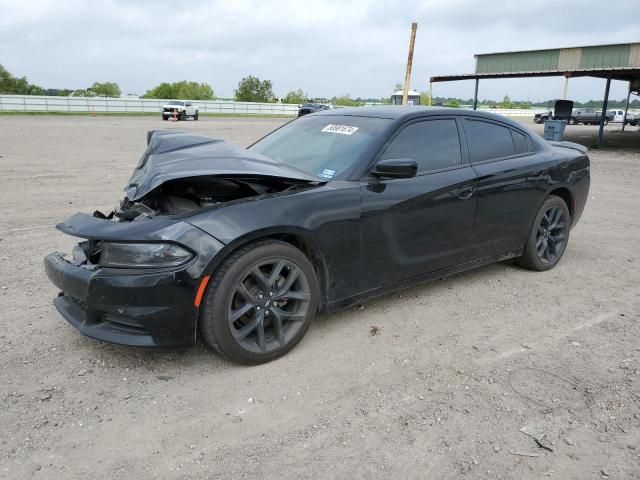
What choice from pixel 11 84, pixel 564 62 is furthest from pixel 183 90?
pixel 564 62

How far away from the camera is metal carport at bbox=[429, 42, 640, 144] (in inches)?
840

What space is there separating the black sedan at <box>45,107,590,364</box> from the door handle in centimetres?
1

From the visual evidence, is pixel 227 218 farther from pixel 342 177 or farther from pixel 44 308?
pixel 44 308

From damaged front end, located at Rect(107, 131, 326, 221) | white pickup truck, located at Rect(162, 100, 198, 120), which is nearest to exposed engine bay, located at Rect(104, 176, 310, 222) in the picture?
damaged front end, located at Rect(107, 131, 326, 221)

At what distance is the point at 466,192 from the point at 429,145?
466 mm

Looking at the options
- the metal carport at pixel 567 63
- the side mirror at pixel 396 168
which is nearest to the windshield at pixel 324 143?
the side mirror at pixel 396 168

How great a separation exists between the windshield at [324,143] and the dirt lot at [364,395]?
1.14 meters

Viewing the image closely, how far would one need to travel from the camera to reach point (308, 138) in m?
4.24

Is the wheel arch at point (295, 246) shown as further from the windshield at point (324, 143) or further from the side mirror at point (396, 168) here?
the side mirror at point (396, 168)

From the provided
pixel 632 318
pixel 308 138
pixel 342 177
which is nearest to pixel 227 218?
pixel 342 177

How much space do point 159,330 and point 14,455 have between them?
2.81 ft

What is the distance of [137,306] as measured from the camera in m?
2.85

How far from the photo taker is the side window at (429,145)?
12.8 feet

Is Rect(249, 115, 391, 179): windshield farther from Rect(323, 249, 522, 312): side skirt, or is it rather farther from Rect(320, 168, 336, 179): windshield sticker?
Rect(323, 249, 522, 312): side skirt
